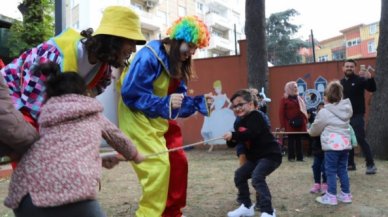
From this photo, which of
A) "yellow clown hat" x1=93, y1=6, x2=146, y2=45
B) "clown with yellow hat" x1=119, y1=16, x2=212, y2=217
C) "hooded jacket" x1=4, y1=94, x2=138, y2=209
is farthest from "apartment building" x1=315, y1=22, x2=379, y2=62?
"hooded jacket" x1=4, y1=94, x2=138, y2=209

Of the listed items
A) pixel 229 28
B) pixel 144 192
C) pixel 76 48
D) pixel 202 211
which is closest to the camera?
pixel 76 48

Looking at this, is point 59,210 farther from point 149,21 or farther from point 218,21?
point 218,21

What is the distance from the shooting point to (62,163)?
1.86m

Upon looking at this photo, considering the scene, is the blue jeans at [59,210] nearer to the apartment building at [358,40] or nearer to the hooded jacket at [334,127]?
the hooded jacket at [334,127]

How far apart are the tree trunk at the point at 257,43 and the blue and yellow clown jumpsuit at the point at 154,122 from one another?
7.27 m

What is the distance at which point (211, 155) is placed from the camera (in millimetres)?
10594

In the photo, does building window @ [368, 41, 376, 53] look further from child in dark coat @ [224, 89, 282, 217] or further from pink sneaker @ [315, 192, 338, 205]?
child in dark coat @ [224, 89, 282, 217]

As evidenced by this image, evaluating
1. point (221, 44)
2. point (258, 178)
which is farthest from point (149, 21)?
point (258, 178)

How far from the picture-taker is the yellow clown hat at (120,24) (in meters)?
2.54

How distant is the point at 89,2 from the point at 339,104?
2762 centimetres

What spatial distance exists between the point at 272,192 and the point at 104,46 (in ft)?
12.3

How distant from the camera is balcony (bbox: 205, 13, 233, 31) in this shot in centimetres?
4744

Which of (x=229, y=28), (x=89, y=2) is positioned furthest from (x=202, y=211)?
(x=229, y=28)

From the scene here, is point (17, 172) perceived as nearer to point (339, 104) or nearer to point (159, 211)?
point (159, 211)
